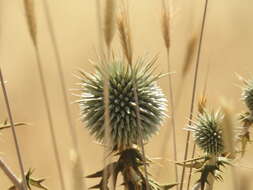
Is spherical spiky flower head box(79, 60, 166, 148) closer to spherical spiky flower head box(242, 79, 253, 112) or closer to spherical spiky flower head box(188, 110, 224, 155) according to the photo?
spherical spiky flower head box(188, 110, 224, 155)

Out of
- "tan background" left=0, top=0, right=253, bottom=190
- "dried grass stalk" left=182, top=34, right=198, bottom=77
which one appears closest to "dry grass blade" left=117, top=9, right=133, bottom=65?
"dried grass stalk" left=182, top=34, right=198, bottom=77

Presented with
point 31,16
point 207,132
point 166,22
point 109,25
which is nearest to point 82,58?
point 207,132

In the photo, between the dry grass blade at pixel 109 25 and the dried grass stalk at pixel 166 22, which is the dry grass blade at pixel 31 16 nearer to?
the dry grass blade at pixel 109 25

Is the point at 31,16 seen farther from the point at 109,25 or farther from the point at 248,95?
the point at 248,95

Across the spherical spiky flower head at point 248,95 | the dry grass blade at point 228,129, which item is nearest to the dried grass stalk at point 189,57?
the spherical spiky flower head at point 248,95

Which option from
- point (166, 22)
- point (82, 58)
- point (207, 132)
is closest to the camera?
point (166, 22)
